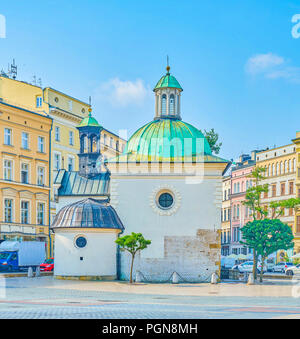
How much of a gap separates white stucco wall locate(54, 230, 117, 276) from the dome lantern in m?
8.92

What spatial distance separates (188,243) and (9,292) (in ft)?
43.7

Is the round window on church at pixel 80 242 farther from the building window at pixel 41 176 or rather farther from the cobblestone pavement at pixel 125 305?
the building window at pixel 41 176

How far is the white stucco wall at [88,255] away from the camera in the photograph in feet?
112

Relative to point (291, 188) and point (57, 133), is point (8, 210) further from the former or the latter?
point (291, 188)

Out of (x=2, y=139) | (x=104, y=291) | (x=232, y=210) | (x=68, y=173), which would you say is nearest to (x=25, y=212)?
(x=2, y=139)

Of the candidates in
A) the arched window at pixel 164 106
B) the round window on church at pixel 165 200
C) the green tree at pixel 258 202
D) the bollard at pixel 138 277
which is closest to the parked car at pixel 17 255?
the bollard at pixel 138 277

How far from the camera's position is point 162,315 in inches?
628

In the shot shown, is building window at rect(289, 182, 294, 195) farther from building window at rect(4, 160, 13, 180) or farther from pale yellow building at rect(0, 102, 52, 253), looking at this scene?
building window at rect(4, 160, 13, 180)

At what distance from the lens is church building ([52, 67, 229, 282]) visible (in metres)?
34.5

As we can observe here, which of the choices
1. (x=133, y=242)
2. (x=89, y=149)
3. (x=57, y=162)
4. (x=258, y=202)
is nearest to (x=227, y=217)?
(x=57, y=162)

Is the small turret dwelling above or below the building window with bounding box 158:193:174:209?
above

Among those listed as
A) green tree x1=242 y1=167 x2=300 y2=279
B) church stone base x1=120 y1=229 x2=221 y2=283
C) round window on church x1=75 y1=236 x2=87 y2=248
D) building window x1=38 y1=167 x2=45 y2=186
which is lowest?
church stone base x1=120 y1=229 x2=221 y2=283

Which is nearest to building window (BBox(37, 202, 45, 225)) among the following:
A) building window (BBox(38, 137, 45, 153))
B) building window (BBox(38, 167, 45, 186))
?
building window (BBox(38, 167, 45, 186))
